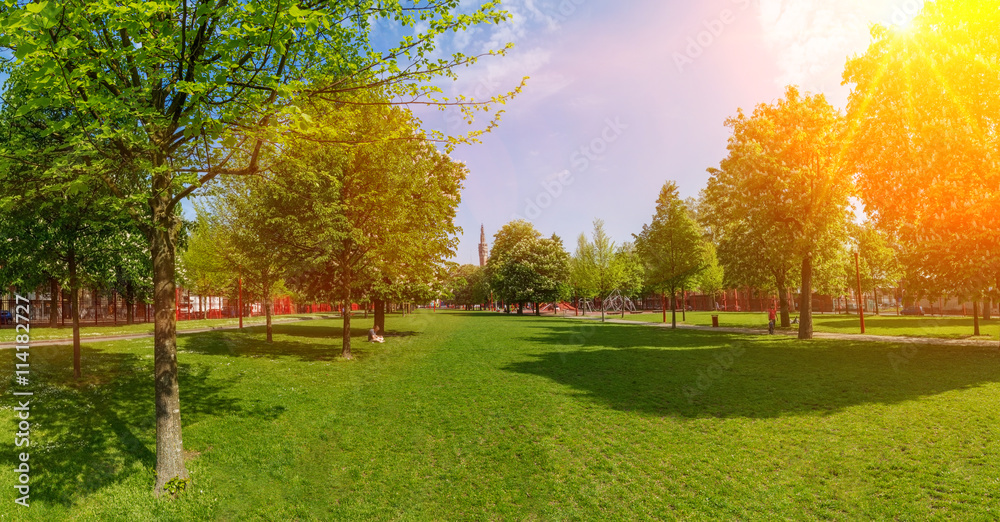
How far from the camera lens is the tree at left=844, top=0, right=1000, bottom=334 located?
1560 cm

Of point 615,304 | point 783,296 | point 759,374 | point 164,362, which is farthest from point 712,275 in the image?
point 164,362

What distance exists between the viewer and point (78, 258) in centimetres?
1277

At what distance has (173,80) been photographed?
6.95 m

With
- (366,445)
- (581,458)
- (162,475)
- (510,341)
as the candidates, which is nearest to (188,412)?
(162,475)

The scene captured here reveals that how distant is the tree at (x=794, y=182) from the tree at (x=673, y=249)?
674 cm

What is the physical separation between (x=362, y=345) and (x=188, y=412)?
13.2 meters

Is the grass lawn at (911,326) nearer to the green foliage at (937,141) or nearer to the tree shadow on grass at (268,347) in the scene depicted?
the green foliage at (937,141)

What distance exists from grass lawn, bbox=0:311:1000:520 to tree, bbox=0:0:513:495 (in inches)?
62.8

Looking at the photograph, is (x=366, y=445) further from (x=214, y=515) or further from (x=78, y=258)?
(x=78, y=258)

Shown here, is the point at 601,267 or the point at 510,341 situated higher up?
the point at 601,267

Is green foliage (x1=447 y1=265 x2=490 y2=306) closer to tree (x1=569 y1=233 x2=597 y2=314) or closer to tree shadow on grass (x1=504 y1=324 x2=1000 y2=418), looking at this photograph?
tree (x1=569 y1=233 x2=597 y2=314)

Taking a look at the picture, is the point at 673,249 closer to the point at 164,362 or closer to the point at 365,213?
the point at 365,213

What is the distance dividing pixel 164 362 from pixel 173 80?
4.23 m

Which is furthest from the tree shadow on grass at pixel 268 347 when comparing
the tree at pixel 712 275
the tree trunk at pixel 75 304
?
the tree at pixel 712 275
